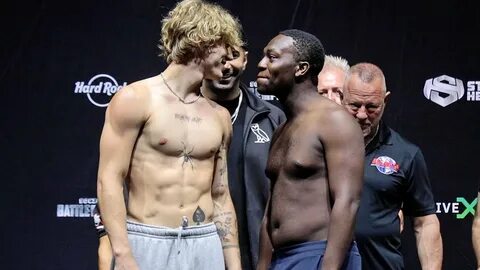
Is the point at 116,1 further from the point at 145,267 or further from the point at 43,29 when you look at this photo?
the point at 145,267

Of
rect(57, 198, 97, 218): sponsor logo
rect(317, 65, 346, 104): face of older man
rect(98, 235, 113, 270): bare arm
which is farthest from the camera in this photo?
rect(57, 198, 97, 218): sponsor logo

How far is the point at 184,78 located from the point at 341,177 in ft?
2.35

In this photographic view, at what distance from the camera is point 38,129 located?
5.80m

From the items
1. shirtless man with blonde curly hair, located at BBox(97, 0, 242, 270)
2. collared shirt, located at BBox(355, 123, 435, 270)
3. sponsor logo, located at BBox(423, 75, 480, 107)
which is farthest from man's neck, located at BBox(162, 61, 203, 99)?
sponsor logo, located at BBox(423, 75, 480, 107)

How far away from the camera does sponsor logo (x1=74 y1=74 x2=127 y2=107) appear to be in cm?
580

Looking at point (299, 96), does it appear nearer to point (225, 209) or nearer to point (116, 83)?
point (225, 209)

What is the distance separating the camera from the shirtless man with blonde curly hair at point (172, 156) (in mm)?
4195

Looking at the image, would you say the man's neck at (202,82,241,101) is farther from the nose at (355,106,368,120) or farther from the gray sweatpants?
the gray sweatpants

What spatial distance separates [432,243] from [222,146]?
1115 mm

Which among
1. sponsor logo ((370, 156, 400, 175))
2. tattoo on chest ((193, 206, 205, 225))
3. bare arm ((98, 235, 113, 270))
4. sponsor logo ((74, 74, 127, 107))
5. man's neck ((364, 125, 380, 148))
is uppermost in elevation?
sponsor logo ((74, 74, 127, 107))

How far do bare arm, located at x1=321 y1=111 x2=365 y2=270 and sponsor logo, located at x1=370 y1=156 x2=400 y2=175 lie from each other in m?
0.90

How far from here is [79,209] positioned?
5.79m

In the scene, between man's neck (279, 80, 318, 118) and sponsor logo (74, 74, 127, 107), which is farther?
sponsor logo (74, 74, 127, 107)

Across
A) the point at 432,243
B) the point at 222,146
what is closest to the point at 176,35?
the point at 222,146
